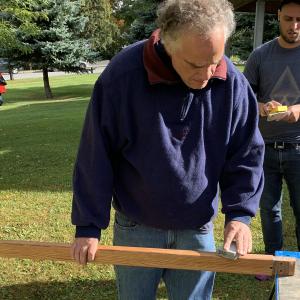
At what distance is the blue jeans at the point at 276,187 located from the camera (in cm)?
331

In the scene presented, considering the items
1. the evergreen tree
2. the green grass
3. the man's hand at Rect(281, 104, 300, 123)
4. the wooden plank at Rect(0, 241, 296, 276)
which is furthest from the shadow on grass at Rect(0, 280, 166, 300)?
the evergreen tree

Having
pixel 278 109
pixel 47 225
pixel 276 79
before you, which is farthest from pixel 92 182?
pixel 47 225

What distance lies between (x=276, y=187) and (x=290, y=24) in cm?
112

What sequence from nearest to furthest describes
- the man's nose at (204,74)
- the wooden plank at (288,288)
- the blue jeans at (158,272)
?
1. the man's nose at (204,74)
2. the blue jeans at (158,272)
3. the wooden plank at (288,288)

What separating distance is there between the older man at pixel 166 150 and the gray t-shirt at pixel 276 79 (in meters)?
1.37

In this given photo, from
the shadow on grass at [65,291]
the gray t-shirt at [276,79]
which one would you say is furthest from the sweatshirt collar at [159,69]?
the shadow on grass at [65,291]

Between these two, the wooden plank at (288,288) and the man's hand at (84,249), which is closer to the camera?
the man's hand at (84,249)

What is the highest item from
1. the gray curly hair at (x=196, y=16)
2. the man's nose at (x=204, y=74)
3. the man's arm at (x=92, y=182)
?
the gray curly hair at (x=196, y=16)

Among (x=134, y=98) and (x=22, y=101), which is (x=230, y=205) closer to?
(x=134, y=98)

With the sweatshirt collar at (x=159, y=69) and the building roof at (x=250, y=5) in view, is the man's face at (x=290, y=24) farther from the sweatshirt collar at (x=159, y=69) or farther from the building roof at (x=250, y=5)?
the building roof at (x=250, y=5)

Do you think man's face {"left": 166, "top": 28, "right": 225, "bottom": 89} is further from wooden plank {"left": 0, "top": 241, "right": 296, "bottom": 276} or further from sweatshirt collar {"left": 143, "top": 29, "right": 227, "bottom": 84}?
wooden plank {"left": 0, "top": 241, "right": 296, "bottom": 276}

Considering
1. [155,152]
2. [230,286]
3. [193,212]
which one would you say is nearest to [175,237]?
[193,212]

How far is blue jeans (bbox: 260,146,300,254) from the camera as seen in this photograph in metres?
3.31

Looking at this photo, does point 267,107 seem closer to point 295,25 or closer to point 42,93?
point 295,25
